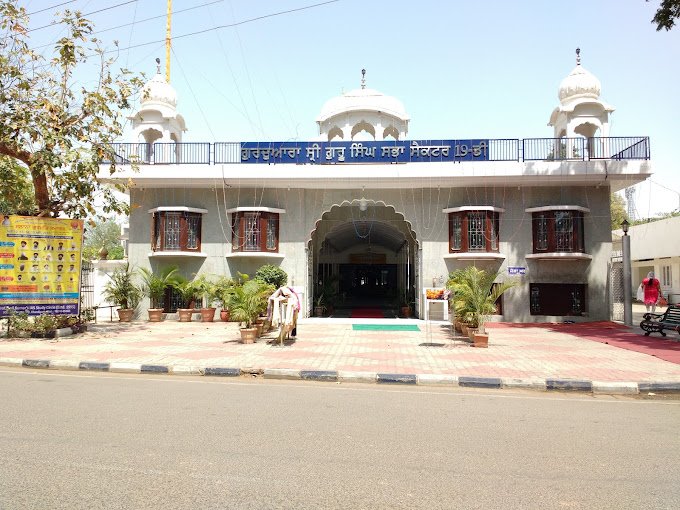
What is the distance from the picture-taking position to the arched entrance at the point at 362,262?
21938 mm

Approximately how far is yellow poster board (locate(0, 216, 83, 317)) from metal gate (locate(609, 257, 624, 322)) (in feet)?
60.0

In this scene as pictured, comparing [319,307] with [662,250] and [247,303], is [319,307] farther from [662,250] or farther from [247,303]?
[662,250]

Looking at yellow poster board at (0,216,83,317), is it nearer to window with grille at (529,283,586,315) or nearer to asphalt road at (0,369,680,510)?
asphalt road at (0,369,680,510)

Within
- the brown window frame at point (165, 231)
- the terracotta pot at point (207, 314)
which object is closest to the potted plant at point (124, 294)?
the brown window frame at point (165, 231)

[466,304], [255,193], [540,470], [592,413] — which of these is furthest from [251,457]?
[255,193]

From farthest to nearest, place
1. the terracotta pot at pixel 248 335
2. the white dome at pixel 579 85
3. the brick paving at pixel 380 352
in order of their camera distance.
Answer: the white dome at pixel 579 85 → the terracotta pot at pixel 248 335 → the brick paving at pixel 380 352

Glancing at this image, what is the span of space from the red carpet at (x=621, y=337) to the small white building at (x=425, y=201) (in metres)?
1.12

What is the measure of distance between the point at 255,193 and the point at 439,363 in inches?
461

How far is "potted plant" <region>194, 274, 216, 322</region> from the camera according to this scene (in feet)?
60.2

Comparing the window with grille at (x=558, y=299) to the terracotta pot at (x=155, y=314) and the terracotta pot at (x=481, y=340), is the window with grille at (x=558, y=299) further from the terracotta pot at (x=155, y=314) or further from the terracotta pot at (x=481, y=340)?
the terracotta pot at (x=155, y=314)

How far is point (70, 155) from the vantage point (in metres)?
13.5

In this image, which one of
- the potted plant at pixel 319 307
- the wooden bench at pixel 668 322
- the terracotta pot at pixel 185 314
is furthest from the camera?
the potted plant at pixel 319 307

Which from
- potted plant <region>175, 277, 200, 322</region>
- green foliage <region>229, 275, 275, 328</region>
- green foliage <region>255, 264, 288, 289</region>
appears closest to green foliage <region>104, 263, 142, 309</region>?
potted plant <region>175, 277, 200, 322</region>

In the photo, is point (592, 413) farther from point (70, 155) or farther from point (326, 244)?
A: point (326, 244)
